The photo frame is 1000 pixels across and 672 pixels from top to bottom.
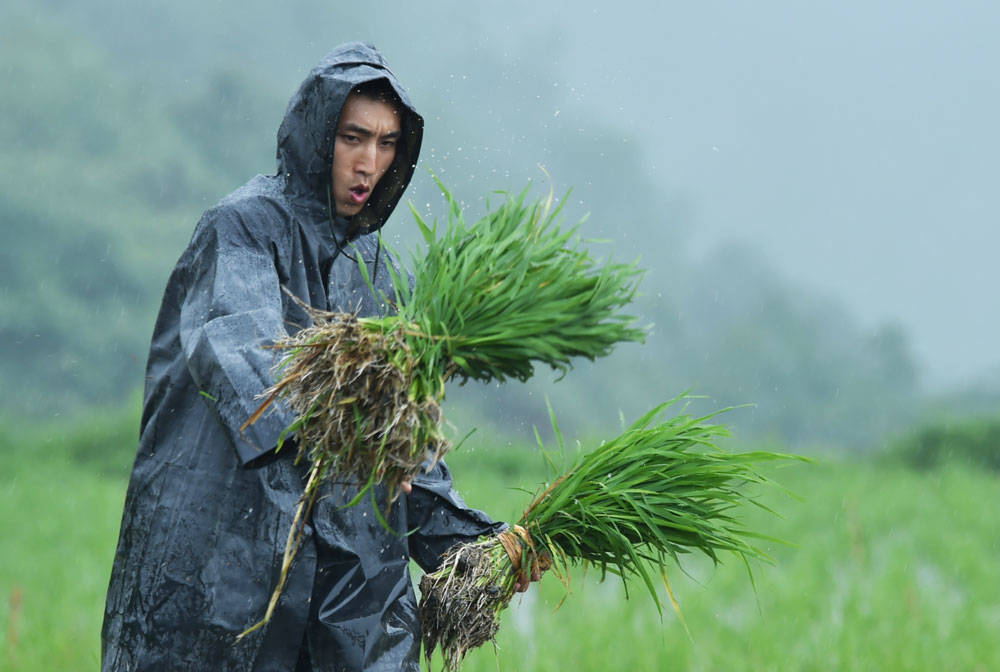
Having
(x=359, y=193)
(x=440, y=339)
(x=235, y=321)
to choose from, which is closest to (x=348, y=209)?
(x=359, y=193)

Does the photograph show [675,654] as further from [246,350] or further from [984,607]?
[246,350]

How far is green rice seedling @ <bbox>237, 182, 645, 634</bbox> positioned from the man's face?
11.7 inches

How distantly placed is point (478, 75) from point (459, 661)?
47304 mm

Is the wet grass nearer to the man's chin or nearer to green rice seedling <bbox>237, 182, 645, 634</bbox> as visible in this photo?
green rice seedling <bbox>237, 182, 645, 634</bbox>

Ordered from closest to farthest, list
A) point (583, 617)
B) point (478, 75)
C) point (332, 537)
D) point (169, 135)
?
point (332, 537) < point (583, 617) < point (169, 135) < point (478, 75)

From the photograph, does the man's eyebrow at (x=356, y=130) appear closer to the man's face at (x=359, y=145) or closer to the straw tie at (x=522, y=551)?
the man's face at (x=359, y=145)

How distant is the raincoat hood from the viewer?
8.60 ft

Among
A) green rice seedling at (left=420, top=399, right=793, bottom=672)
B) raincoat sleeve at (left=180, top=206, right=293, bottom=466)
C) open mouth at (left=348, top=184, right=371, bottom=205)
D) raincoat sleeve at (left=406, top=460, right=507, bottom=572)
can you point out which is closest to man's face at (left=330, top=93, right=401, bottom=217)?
open mouth at (left=348, top=184, right=371, bottom=205)

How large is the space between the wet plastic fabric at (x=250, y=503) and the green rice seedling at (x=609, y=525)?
0.46 feet

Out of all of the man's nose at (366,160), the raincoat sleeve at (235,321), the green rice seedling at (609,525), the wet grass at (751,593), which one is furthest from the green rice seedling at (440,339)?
the wet grass at (751,593)

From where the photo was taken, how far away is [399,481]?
2.19 m

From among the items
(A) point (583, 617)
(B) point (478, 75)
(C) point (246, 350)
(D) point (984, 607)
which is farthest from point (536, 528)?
(B) point (478, 75)

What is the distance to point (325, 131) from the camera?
2627 millimetres

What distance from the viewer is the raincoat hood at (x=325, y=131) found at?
2621 millimetres
